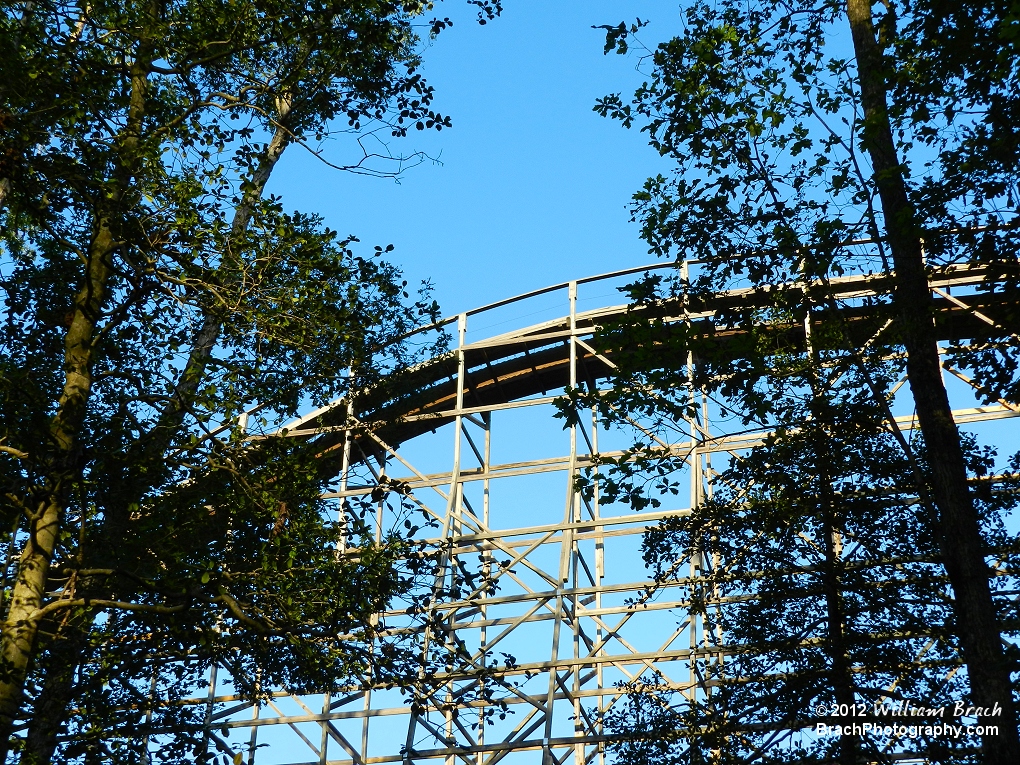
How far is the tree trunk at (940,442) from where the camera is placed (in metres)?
5.70

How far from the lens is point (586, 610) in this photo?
1377 centimetres

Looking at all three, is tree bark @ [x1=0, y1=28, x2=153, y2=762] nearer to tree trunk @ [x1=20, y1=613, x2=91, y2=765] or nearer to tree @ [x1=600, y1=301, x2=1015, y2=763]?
tree trunk @ [x1=20, y1=613, x2=91, y2=765]

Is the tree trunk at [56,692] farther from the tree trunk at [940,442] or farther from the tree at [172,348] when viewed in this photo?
the tree trunk at [940,442]

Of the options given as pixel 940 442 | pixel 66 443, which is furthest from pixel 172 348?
pixel 940 442

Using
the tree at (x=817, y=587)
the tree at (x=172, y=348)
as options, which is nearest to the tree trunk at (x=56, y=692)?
the tree at (x=172, y=348)

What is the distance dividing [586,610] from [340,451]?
5.62 m

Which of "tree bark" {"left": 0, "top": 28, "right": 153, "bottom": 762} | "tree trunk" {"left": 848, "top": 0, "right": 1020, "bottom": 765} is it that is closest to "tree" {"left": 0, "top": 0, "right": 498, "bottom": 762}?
"tree bark" {"left": 0, "top": 28, "right": 153, "bottom": 762}

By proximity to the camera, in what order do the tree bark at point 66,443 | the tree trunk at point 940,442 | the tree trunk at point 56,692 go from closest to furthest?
the tree bark at point 66,443
the tree trunk at point 940,442
the tree trunk at point 56,692

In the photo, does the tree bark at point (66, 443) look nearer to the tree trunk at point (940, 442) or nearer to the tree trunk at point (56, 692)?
the tree trunk at point (56, 692)

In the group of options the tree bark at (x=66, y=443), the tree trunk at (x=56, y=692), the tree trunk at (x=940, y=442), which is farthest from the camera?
the tree trunk at (x=56, y=692)

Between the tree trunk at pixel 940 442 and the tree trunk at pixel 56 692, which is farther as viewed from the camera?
the tree trunk at pixel 56 692

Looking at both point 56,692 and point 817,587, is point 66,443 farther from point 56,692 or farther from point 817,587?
point 817,587

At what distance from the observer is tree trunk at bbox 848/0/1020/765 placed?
5699mm

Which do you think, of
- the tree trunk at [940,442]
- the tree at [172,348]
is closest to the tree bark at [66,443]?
the tree at [172,348]
